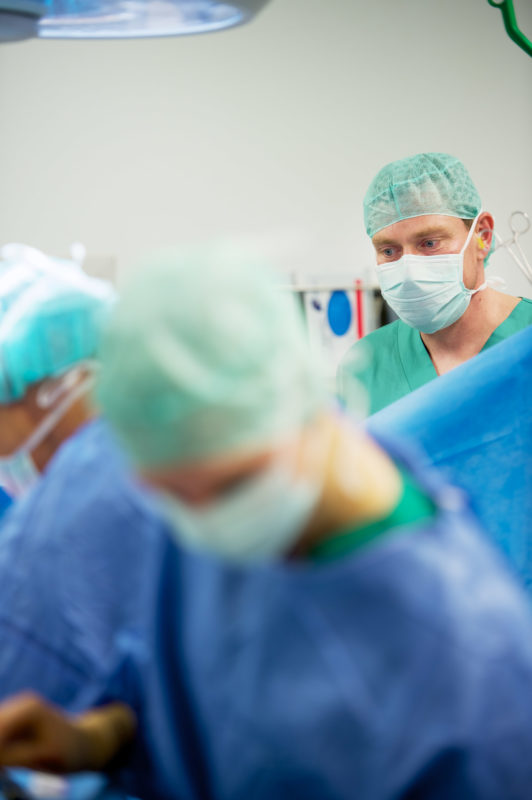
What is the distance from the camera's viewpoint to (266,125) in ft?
14.7

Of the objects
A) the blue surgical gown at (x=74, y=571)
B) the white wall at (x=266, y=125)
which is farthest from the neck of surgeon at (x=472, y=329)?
the white wall at (x=266, y=125)

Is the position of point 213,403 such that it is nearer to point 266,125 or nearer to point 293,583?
point 293,583

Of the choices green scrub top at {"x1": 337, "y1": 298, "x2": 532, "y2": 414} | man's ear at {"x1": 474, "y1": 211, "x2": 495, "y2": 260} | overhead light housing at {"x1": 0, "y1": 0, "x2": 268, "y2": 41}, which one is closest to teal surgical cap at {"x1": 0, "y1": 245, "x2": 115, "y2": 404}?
overhead light housing at {"x1": 0, "y1": 0, "x2": 268, "y2": 41}

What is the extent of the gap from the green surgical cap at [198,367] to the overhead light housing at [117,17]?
37 cm

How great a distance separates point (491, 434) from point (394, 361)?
73 cm

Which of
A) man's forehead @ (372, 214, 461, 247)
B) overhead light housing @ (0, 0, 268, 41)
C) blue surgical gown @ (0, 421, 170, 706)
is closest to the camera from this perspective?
overhead light housing @ (0, 0, 268, 41)

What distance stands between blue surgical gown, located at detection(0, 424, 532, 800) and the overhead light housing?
57cm

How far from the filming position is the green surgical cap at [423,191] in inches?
86.0

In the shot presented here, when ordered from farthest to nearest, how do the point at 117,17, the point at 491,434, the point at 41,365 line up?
the point at 491,434, the point at 41,365, the point at 117,17

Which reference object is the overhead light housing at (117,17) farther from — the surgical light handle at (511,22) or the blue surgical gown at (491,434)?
the surgical light handle at (511,22)

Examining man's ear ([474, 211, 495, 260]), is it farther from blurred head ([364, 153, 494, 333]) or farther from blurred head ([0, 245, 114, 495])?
blurred head ([0, 245, 114, 495])

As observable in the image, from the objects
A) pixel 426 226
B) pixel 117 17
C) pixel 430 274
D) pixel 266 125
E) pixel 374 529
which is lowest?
pixel 374 529

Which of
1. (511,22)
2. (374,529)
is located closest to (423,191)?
(511,22)

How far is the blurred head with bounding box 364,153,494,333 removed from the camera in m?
2.16
